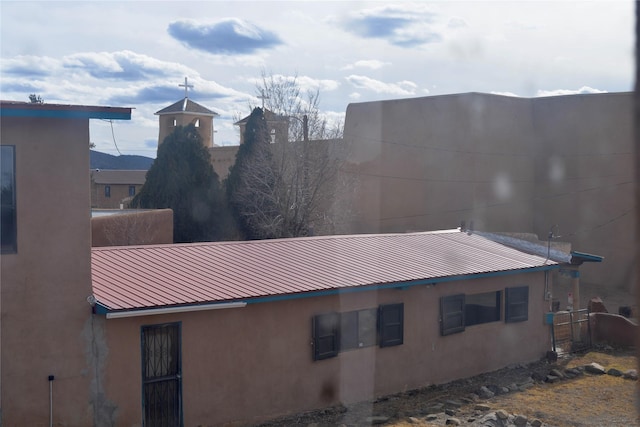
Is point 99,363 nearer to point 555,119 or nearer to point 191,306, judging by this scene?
point 191,306

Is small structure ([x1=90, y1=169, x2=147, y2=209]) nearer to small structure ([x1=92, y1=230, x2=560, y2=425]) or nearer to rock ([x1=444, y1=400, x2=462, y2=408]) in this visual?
small structure ([x1=92, y1=230, x2=560, y2=425])

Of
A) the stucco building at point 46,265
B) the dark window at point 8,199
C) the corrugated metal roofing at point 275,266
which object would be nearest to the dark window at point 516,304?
the corrugated metal roofing at point 275,266

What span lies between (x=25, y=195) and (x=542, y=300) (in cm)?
1328

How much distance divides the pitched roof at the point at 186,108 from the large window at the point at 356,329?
3529 centimetres

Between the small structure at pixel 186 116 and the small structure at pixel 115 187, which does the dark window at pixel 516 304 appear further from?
the small structure at pixel 115 187

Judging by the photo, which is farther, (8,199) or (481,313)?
(481,313)

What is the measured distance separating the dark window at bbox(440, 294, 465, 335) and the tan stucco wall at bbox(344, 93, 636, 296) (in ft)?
57.3

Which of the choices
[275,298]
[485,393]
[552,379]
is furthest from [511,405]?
[275,298]

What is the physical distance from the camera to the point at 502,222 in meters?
34.2

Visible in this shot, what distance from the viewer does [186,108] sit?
48.0 m

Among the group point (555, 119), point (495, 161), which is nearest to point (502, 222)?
point (495, 161)

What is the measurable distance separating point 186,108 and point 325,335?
36.5 m

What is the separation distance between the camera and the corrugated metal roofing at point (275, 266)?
12078 millimetres

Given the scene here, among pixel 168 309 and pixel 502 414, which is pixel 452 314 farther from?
pixel 168 309
